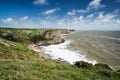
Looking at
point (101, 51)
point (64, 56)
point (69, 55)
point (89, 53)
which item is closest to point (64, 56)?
point (64, 56)

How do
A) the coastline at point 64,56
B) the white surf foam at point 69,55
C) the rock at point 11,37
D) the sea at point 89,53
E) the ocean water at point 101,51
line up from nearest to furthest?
the coastline at point 64,56 < the ocean water at point 101,51 < the sea at point 89,53 < the white surf foam at point 69,55 < the rock at point 11,37

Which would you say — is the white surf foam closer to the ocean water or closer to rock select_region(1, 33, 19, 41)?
the ocean water

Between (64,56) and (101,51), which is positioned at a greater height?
(101,51)

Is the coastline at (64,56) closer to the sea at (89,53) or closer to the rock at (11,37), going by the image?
the sea at (89,53)

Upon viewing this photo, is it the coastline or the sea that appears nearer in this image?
the coastline

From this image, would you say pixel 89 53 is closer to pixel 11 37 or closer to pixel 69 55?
pixel 69 55

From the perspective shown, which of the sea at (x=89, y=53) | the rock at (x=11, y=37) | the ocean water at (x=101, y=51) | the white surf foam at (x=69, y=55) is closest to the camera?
the ocean water at (x=101, y=51)

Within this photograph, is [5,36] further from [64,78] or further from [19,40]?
[64,78]

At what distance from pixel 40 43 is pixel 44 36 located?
9.74m

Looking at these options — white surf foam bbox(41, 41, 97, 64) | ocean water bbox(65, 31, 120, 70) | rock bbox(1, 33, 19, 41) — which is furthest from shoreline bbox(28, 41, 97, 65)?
rock bbox(1, 33, 19, 41)

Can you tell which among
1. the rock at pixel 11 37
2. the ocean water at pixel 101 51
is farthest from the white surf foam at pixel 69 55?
the rock at pixel 11 37

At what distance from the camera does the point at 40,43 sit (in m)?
83.8

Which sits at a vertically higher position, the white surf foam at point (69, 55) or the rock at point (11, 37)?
the rock at point (11, 37)

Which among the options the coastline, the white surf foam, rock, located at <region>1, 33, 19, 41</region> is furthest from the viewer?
rock, located at <region>1, 33, 19, 41</region>
